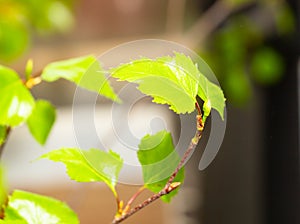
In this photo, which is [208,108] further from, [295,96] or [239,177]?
[239,177]

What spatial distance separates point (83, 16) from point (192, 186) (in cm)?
48

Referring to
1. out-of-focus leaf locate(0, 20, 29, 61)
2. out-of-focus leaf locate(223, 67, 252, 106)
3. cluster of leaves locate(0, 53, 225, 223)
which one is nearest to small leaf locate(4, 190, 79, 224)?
cluster of leaves locate(0, 53, 225, 223)

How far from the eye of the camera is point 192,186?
1.24 m

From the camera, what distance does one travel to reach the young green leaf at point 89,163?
0.88ft

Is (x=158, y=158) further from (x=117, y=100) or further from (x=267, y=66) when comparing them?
(x=267, y=66)

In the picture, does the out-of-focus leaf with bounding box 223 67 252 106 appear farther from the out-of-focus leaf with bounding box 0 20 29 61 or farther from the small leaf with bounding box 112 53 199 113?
the small leaf with bounding box 112 53 199 113

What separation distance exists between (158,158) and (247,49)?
93 centimetres

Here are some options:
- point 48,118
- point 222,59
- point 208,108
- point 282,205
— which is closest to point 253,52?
point 222,59

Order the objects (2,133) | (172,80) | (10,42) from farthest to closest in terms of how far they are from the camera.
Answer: (10,42)
(2,133)
(172,80)

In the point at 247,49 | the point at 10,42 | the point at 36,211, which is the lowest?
the point at 36,211

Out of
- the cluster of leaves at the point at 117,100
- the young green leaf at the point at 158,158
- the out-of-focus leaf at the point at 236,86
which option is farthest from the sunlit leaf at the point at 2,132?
the out-of-focus leaf at the point at 236,86

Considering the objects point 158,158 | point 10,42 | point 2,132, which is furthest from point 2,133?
point 10,42

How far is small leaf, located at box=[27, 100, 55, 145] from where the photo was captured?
1.26 ft

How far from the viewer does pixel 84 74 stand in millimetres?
313
